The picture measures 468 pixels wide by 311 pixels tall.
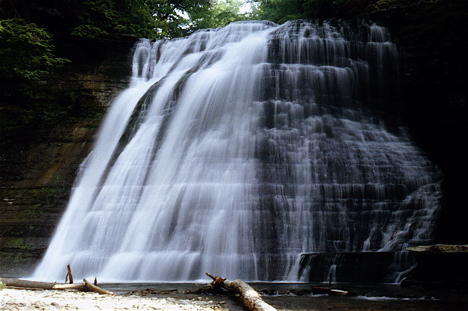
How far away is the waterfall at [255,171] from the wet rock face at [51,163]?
49cm

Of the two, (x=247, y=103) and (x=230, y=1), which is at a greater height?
(x=230, y=1)

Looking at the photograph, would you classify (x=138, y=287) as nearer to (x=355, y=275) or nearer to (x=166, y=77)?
(x=355, y=275)

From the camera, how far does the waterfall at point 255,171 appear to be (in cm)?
955

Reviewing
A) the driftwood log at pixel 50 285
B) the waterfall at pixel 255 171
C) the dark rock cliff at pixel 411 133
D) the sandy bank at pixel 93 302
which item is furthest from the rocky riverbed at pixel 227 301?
the dark rock cliff at pixel 411 133

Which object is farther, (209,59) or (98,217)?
(209,59)

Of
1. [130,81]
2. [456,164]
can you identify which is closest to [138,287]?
[456,164]

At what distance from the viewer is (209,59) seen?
15.8m

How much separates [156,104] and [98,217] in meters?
4.73

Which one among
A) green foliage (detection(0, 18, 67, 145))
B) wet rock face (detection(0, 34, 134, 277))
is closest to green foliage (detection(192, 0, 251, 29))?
wet rock face (detection(0, 34, 134, 277))

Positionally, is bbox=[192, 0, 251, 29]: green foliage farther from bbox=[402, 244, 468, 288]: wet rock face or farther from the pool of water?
bbox=[402, 244, 468, 288]: wet rock face

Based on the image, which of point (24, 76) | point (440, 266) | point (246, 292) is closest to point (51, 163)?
point (24, 76)

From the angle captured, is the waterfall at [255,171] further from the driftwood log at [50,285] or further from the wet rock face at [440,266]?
the driftwood log at [50,285]

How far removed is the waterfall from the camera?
9.55 metres

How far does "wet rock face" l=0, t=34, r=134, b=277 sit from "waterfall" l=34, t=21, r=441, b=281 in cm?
49
